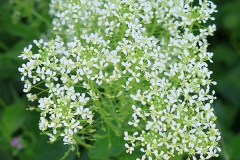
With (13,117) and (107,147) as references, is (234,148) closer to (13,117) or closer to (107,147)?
(107,147)

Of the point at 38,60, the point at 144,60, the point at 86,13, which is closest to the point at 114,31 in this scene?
the point at 86,13

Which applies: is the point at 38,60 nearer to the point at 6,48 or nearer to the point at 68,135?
the point at 68,135

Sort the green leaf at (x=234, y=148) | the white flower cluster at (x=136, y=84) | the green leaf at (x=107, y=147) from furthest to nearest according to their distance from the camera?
the green leaf at (x=234, y=148) → the green leaf at (x=107, y=147) → the white flower cluster at (x=136, y=84)

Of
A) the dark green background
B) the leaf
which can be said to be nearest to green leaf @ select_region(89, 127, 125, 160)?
the dark green background

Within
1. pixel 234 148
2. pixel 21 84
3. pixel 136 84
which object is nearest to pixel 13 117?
pixel 21 84

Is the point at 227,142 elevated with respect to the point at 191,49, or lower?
lower

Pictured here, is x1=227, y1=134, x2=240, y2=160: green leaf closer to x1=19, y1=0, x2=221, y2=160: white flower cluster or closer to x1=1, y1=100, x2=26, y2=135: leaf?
x1=19, y1=0, x2=221, y2=160: white flower cluster

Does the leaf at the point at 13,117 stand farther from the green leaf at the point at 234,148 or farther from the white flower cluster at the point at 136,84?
the green leaf at the point at 234,148

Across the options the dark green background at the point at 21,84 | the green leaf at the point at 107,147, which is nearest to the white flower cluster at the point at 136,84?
the green leaf at the point at 107,147
